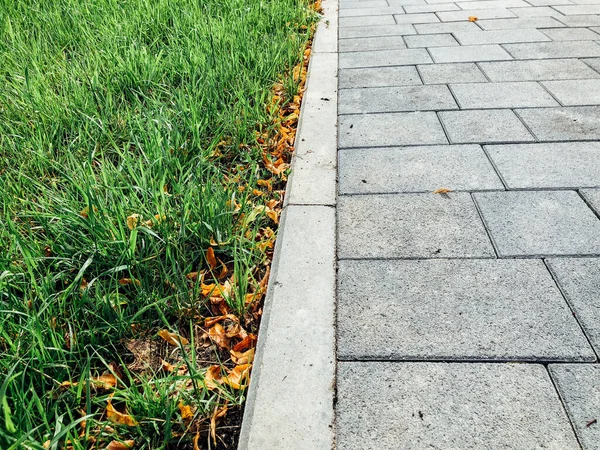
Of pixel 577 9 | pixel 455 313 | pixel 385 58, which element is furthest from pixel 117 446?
pixel 577 9

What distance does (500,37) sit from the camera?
4.95 metres

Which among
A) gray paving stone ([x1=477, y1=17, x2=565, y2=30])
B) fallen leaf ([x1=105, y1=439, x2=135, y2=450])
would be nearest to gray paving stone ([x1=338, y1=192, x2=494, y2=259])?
fallen leaf ([x1=105, y1=439, x2=135, y2=450])

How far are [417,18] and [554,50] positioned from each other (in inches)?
69.0

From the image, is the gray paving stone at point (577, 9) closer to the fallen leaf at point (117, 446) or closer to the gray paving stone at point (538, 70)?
the gray paving stone at point (538, 70)

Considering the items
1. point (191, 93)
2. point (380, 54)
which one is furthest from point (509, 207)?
point (380, 54)

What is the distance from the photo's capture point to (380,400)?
1.61 m

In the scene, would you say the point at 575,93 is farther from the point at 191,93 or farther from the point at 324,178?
the point at 191,93

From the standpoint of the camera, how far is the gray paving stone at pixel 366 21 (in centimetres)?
568

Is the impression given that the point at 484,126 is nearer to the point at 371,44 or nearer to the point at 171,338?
the point at 371,44

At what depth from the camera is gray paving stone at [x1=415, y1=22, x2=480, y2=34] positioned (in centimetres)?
527

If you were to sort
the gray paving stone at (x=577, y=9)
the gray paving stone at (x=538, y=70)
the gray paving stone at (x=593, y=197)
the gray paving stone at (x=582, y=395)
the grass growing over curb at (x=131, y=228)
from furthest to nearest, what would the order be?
the gray paving stone at (x=577, y=9), the gray paving stone at (x=538, y=70), the gray paving stone at (x=593, y=197), the grass growing over curb at (x=131, y=228), the gray paving stone at (x=582, y=395)

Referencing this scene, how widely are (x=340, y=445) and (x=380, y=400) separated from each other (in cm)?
20

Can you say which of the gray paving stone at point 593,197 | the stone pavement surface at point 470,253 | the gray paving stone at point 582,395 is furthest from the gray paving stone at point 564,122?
the gray paving stone at point 582,395

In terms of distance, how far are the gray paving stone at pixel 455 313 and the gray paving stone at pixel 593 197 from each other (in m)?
0.59
